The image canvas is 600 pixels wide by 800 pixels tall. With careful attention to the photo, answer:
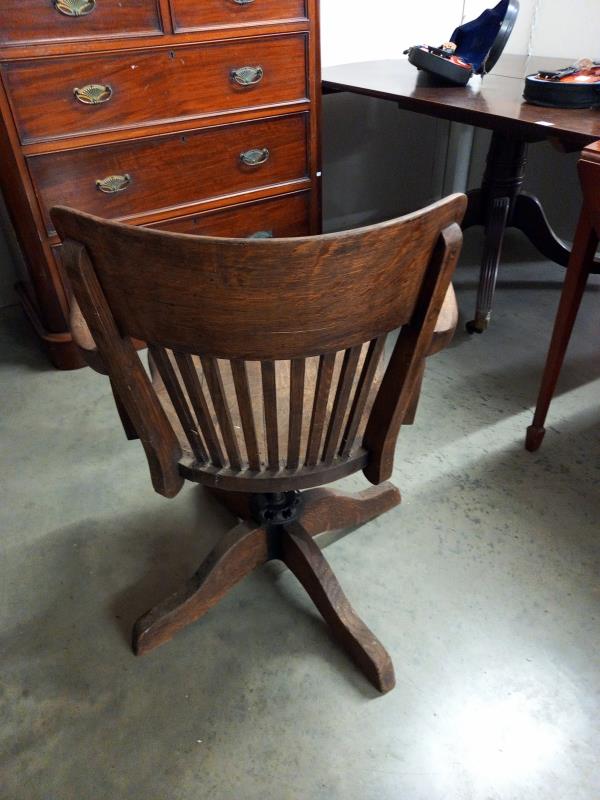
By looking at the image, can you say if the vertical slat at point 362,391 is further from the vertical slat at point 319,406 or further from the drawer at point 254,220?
the drawer at point 254,220

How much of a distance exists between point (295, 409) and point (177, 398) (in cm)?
18

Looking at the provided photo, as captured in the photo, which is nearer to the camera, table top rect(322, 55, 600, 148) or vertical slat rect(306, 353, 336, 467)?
vertical slat rect(306, 353, 336, 467)

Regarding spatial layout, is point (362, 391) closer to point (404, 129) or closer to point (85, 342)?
point (85, 342)

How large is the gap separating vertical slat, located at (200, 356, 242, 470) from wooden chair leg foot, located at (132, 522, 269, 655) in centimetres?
34

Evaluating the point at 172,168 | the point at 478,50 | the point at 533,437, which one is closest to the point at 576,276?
the point at 533,437

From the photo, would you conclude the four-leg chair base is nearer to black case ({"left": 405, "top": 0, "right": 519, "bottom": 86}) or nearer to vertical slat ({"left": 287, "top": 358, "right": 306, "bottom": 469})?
vertical slat ({"left": 287, "top": 358, "right": 306, "bottom": 469})

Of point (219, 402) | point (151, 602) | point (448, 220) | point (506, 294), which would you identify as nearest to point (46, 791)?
point (151, 602)

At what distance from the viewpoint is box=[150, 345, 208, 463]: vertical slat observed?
86 centimetres

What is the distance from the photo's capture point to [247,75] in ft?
6.40

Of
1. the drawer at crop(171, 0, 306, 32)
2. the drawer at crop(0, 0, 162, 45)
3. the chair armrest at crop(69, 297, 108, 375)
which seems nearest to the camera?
the chair armrest at crop(69, 297, 108, 375)

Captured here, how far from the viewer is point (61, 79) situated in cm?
168

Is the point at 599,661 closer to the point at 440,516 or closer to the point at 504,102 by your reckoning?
the point at 440,516

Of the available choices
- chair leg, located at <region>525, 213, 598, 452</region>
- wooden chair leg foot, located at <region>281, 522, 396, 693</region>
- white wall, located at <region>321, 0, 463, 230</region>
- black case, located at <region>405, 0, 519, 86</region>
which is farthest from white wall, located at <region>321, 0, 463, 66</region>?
wooden chair leg foot, located at <region>281, 522, 396, 693</region>

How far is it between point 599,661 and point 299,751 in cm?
61
